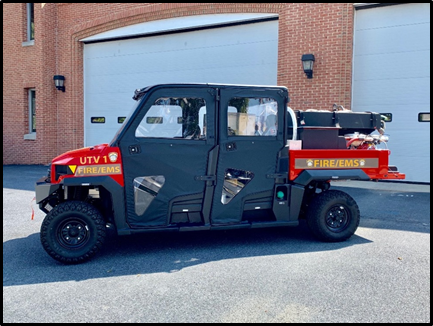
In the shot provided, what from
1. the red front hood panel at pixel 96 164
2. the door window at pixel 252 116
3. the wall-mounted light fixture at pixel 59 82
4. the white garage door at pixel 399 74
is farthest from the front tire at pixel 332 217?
the wall-mounted light fixture at pixel 59 82

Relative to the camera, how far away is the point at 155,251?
5.16m

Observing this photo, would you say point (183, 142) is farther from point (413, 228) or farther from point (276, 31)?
point (276, 31)

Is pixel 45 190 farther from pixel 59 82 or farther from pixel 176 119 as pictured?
pixel 59 82

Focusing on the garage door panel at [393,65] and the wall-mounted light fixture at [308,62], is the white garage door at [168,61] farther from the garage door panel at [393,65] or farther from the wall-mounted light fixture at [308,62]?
the garage door panel at [393,65]

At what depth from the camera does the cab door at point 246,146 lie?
504 cm

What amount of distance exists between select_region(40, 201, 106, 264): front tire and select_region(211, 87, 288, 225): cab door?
4.61 ft

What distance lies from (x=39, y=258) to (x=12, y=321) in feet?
5.50

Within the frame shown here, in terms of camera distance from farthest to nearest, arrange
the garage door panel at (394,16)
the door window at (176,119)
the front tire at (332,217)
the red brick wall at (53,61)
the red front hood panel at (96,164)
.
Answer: the red brick wall at (53,61) < the garage door panel at (394,16) < the front tire at (332,217) < the door window at (176,119) < the red front hood panel at (96,164)

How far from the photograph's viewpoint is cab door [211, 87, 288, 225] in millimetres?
5035

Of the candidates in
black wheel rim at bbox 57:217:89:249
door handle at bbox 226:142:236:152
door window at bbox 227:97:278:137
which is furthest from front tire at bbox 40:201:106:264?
door window at bbox 227:97:278:137

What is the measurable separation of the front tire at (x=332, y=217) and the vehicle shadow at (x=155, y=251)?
Result: 126mm

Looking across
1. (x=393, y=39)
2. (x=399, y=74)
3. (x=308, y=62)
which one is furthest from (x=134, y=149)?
(x=393, y=39)

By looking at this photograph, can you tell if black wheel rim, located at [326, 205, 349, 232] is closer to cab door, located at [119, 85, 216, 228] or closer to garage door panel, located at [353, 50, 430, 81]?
cab door, located at [119, 85, 216, 228]

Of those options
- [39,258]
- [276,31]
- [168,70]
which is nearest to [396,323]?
[39,258]
